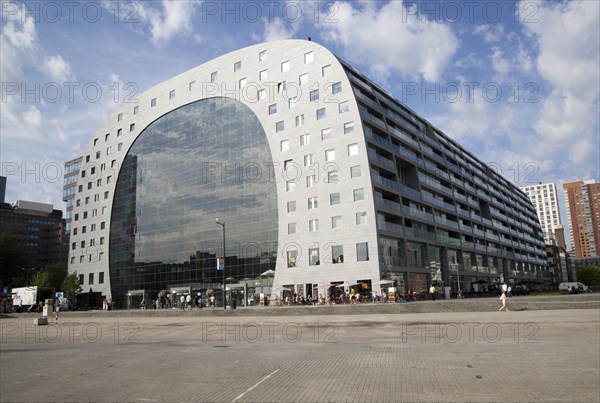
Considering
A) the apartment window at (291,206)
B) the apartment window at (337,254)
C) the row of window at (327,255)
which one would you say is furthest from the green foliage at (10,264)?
the apartment window at (337,254)

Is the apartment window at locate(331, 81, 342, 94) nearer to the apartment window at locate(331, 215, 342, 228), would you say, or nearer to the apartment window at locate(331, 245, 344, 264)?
the apartment window at locate(331, 215, 342, 228)

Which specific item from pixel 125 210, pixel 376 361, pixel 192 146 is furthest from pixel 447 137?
pixel 376 361

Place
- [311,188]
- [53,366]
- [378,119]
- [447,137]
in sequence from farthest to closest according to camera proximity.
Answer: [447,137]
[378,119]
[311,188]
[53,366]

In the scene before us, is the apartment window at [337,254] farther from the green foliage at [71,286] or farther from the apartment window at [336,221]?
the green foliage at [71,286]

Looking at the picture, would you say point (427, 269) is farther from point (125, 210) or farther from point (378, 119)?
point (125, 210)

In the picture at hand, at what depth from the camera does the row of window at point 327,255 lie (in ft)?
172

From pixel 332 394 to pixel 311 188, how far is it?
49.5 m

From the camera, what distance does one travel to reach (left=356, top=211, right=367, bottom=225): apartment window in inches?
2093

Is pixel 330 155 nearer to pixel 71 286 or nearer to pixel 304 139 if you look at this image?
pixel 304 139

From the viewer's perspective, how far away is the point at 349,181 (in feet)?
180

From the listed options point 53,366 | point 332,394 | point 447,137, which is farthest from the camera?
point 447,137

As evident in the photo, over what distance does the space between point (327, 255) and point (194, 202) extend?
2290 cm

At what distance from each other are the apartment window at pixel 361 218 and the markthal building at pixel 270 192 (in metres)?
0.12

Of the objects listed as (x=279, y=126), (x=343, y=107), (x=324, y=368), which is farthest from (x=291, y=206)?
(x=324, y=368)
